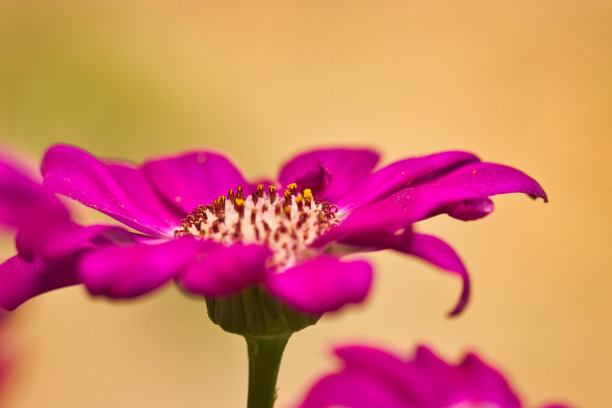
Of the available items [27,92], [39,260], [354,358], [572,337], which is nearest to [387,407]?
[354,358]

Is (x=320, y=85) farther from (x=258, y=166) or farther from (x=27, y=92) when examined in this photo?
(x=27, y=92)

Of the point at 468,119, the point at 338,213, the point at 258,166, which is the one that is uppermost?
the point at 338,213

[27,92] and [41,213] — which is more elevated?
[41,213]

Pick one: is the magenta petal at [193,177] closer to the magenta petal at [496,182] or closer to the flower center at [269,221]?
the flower center at [269,221]

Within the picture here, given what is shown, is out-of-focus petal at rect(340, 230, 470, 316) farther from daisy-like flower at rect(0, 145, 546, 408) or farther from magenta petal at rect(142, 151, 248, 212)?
magenta petal at rect(142, 151, 248, 212)

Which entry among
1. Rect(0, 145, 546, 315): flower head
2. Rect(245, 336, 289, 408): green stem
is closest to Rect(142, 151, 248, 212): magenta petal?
Rect(0, 145, 546, 315): flower head

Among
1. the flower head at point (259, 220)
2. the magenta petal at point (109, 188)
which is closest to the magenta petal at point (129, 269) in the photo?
the flower head at point (259, 220)
